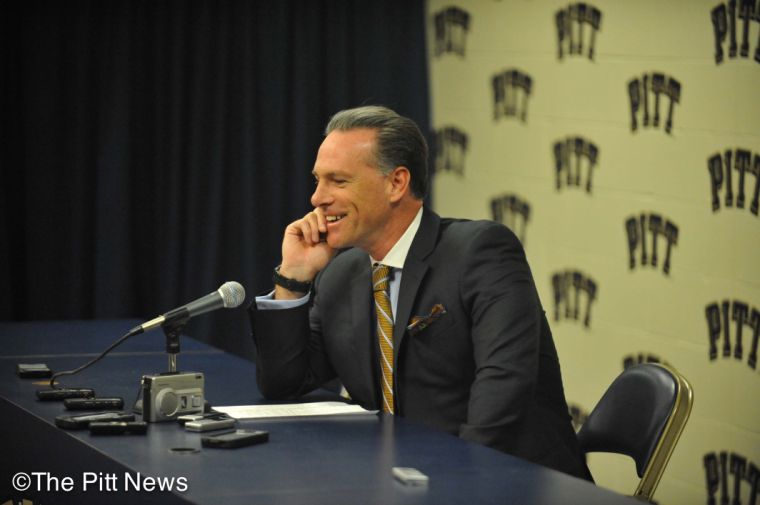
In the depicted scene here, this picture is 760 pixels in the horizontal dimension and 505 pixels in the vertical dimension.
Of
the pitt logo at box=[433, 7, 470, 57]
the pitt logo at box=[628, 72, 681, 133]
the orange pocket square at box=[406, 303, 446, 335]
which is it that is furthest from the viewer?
the pitt logo at box=[433, 7, 470, 57]

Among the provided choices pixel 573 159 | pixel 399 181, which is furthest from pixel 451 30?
pixel 399 181

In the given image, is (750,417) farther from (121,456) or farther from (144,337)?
(121,456)

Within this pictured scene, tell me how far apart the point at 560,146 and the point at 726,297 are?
106 cm

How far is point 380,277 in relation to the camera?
326cm

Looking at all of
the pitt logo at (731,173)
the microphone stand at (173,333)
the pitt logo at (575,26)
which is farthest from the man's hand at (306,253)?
the pitt logo at (575,26)

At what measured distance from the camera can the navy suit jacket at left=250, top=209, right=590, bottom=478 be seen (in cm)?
296

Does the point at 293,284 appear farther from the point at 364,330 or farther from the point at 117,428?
the point at 117,428

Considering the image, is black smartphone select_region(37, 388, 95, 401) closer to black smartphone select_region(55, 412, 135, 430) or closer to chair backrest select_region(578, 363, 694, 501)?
black smartphone select_region(55, 412, 135, 430)

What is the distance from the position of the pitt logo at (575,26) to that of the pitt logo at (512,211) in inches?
25.7

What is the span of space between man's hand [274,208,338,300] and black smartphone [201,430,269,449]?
819mm

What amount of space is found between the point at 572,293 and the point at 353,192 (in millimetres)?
1910

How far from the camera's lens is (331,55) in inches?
231

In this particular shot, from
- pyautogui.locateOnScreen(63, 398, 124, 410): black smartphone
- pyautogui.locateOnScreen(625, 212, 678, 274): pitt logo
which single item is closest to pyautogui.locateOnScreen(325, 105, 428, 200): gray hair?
pyautogui.locateOnScreen(63, 398, 124, 410): black smartphone

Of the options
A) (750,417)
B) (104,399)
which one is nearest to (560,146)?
(750,417)
